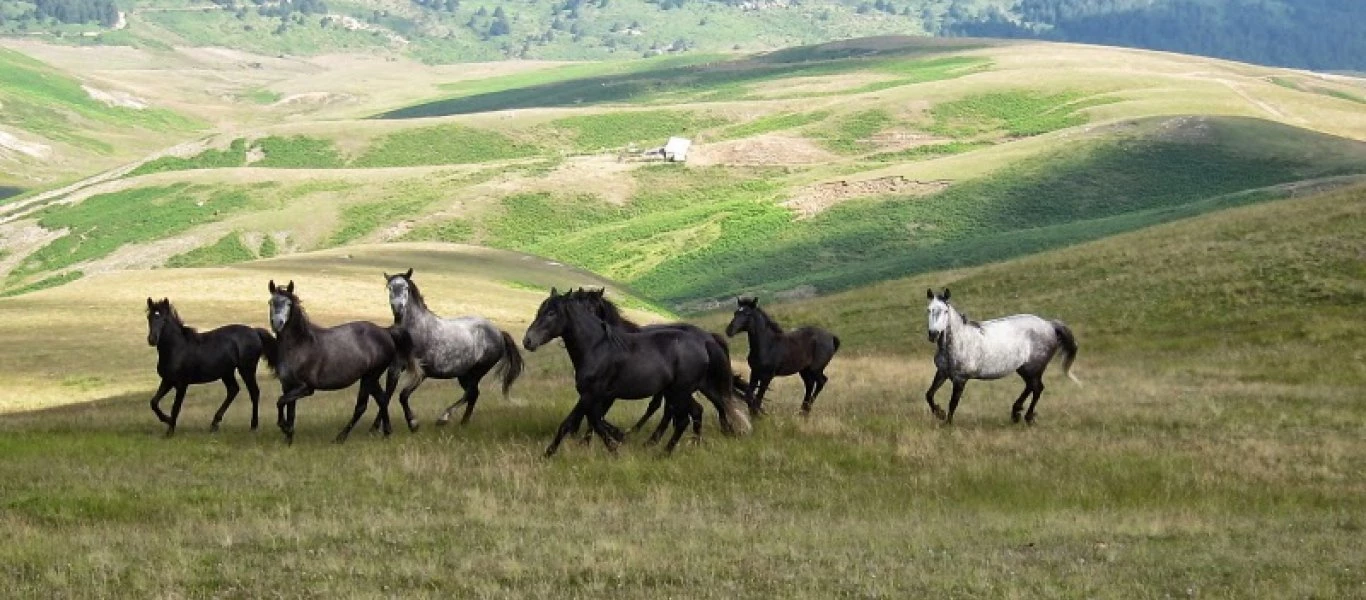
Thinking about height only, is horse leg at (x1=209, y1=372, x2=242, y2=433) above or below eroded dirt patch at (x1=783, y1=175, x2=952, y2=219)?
above

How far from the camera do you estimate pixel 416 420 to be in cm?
2455

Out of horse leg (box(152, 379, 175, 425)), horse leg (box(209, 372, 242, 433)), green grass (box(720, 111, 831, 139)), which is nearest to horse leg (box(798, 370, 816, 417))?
horse leg (box(209, 372, 242, 433))

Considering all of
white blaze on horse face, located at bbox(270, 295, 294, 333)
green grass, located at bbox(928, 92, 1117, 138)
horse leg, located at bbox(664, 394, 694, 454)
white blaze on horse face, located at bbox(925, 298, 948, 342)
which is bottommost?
green grass, located at bbox(928, 92, 1117, 138)

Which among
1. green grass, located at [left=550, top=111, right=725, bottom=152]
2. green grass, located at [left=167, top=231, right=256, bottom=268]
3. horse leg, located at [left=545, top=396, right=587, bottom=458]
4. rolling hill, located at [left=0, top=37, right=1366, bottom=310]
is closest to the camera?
horse leg, located at [left=545, top=396, right=587, bottom=458]

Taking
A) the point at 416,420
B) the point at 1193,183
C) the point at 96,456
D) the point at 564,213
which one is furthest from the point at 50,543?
the point at 564,213

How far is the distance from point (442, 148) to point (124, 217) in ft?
172

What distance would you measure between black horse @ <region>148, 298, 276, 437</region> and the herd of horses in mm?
26

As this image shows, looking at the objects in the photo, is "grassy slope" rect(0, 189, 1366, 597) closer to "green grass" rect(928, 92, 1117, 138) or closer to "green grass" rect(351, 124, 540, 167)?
"green grass" rect(928, 92, 1117, 138)

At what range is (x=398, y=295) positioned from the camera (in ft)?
75.3

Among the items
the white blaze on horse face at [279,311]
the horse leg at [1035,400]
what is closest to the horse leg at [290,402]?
the white blaze on horse face at [279,311]

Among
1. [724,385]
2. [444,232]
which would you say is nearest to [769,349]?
[724,385]

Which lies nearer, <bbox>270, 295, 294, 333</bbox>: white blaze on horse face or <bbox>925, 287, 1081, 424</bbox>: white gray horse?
<bbox>270, 295, 294, 333</bbox>: white blaze on horse face

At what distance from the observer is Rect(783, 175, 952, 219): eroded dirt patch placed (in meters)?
107

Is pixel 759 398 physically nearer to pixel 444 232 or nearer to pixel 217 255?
pixel 444 232
